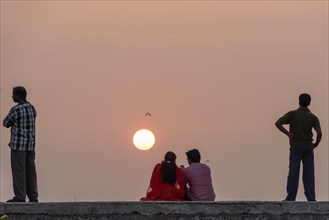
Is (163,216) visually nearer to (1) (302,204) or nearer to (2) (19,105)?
(1) (302,204)

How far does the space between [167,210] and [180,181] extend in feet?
6.21

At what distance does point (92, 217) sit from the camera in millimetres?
12047

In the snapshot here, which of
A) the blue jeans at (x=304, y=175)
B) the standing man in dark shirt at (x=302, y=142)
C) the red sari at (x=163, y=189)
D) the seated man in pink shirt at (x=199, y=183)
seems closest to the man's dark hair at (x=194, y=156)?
the seated man in pink shirt at (x=199, y=183)

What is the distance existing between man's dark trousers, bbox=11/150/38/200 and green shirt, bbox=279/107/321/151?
3957mm

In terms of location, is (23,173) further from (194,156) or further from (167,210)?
(194,156)

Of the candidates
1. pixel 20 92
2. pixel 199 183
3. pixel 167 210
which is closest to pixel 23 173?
pixel 20 92

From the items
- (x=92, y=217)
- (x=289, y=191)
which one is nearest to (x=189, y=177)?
(x=289, y=191)

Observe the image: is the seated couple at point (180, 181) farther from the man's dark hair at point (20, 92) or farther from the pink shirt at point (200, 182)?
the man's dark hair at point (20, 92)

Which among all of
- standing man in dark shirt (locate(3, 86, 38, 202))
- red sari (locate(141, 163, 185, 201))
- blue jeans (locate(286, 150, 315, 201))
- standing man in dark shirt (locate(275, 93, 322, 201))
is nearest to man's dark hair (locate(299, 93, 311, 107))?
standing man in dark shirt (locate(275, 93, 322, 201))

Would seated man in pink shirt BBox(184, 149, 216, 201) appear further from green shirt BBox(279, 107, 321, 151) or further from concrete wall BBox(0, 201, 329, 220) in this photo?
concrete wall BBox(0, 201, 329, 220)

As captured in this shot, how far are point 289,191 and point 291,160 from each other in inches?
18.6

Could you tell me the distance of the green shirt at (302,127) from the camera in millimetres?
13953

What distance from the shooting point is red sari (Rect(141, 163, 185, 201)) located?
1384 cm

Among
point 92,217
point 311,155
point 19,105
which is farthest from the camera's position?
point 311,155
